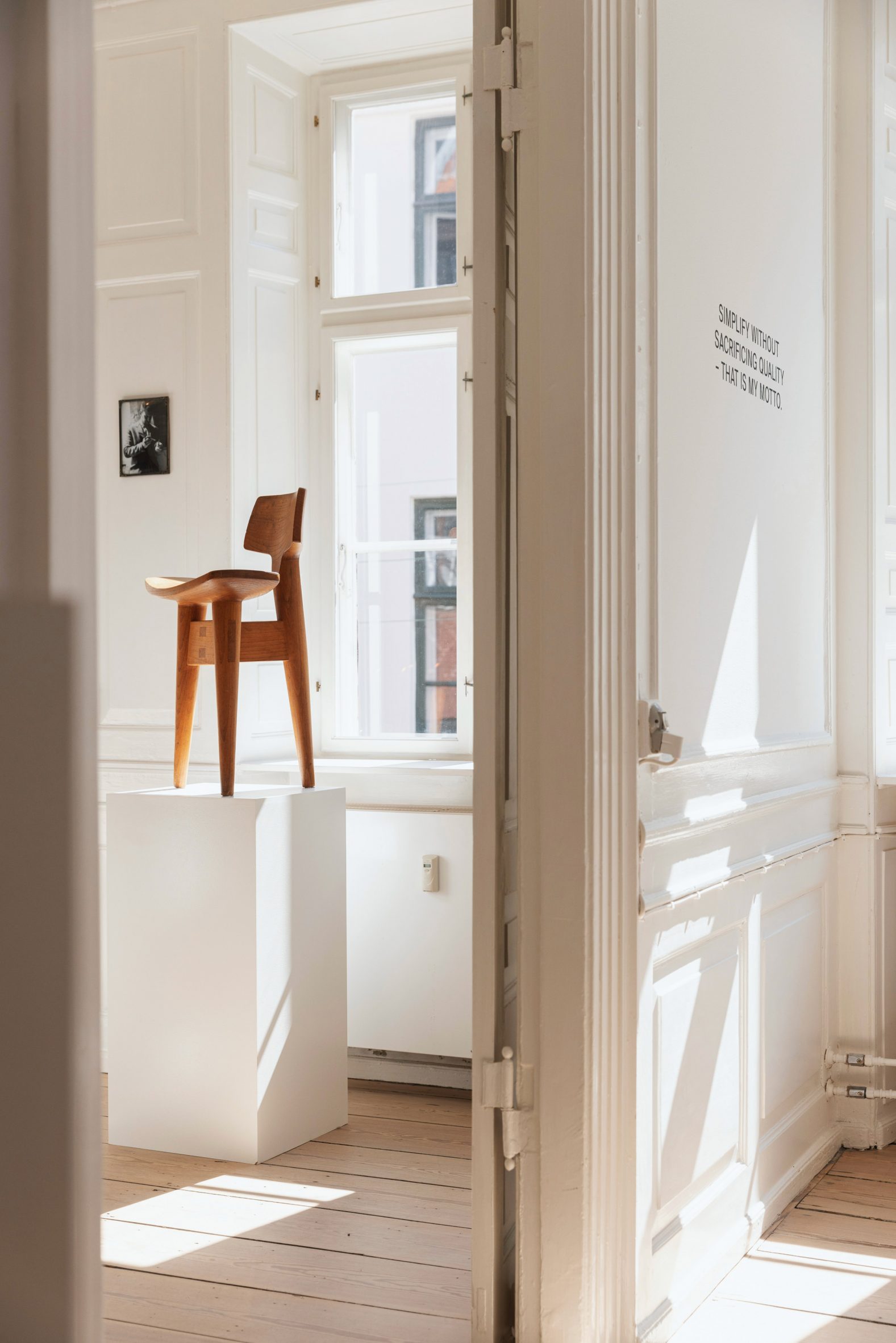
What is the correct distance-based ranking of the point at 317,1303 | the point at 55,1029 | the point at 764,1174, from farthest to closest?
the point at 764,1174 < the point at 317,1303 < the point at 55,1029

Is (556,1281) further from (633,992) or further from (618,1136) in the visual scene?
(633,992)

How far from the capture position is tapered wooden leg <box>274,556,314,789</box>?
11.5 feet

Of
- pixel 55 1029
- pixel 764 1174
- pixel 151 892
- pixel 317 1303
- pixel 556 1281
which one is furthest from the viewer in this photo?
pixel 151 892

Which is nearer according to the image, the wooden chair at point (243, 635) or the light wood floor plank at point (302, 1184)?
the light wood floor plank at point (302, 1184)

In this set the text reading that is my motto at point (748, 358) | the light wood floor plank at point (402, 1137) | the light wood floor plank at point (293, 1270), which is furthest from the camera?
the light wood floor plank at point (402, 1137)

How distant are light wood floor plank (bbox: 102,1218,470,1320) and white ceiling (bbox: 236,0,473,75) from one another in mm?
3433

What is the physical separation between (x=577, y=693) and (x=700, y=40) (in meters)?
1.32

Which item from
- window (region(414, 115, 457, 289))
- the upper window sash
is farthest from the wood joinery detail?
window (region(414, 115, 457, 289))

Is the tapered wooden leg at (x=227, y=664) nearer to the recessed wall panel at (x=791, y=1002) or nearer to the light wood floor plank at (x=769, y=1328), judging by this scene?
the recessed wall panel at (x=791, y=1002)

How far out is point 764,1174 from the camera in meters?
2.68

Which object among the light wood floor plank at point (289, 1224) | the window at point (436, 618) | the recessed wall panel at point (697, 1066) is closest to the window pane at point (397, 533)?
the window at point (436, 618)

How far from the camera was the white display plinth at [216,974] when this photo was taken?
3.14 m

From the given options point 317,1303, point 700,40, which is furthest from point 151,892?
point 700,40

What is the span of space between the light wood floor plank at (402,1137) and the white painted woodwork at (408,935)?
33 cm
